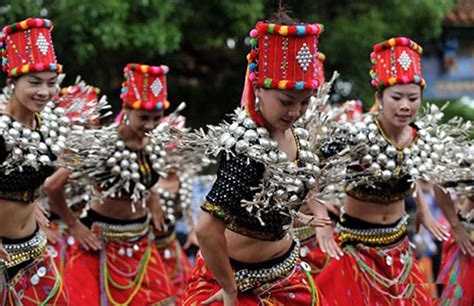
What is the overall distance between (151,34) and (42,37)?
161 inches

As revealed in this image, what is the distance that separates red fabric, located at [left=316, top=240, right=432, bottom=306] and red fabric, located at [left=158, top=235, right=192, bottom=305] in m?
1.75

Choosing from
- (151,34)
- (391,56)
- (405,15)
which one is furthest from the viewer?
(405,15)

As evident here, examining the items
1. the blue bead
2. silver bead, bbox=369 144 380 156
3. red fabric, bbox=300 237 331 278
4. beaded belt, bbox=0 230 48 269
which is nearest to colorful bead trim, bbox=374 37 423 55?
silver bead, bbox=369 144 380 156

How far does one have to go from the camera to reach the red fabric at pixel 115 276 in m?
5.37

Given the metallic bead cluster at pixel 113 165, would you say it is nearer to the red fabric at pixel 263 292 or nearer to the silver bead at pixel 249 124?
the red fabric at pixel 263 292

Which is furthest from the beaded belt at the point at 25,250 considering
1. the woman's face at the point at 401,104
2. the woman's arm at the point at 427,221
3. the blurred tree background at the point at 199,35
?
the blurred tree background at the point at 199,35

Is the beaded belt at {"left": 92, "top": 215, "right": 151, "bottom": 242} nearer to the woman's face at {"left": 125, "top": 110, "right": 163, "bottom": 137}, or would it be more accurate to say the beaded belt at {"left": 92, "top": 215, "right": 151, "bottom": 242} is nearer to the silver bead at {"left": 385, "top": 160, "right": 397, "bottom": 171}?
the woman's face at {"left": 125, "top": 110, "right": 163, "bottom": 137}

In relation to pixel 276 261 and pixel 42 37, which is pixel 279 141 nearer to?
pixel 276 261

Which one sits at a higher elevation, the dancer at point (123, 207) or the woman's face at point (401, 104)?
the woman's face at point (401, 104)

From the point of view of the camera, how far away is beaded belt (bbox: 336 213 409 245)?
5062 mm

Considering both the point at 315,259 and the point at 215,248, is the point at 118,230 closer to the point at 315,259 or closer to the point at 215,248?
the point at 315,259

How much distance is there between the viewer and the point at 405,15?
35.8 feet

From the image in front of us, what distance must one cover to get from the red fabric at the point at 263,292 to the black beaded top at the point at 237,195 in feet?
1.03

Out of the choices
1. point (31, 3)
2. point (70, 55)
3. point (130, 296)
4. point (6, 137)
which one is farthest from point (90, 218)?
point (70, 55)
